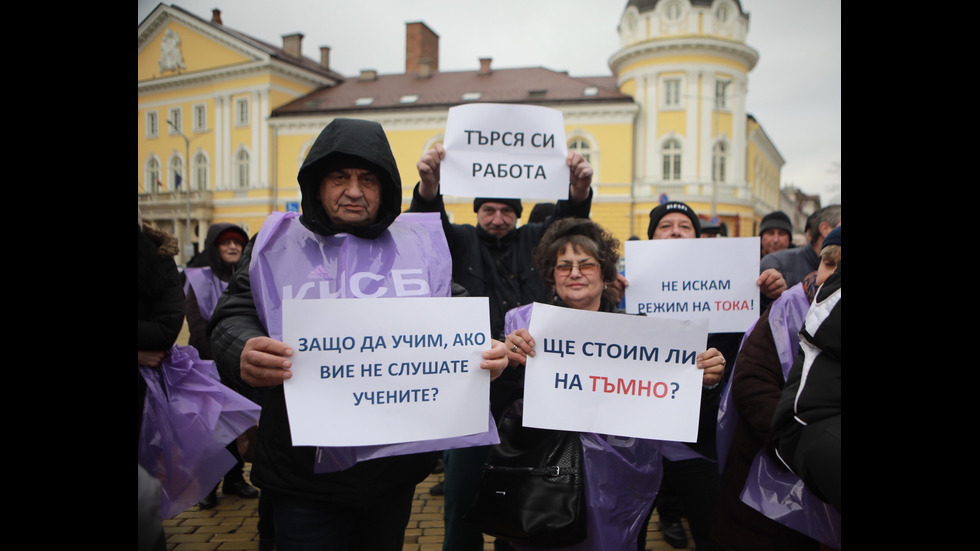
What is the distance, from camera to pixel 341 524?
2.07 m

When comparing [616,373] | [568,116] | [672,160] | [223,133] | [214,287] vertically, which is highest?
[568,116]

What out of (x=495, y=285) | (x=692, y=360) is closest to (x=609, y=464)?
(x=692, y=360)

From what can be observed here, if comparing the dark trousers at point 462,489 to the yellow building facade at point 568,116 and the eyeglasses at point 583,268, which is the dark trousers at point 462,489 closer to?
the eyeglasses at point 583,268

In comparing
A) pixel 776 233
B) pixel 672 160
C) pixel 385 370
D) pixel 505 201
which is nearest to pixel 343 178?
pixel 385 370

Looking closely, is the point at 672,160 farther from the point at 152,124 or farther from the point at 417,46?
the point at 152,124

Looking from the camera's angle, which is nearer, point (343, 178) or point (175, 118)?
point (343, 178)

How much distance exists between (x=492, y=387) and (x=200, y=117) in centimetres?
4033

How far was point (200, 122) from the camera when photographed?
1494 inches

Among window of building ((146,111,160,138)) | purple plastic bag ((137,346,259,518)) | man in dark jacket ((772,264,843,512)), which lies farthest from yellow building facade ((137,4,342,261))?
man in dark jacket ((772,264,843,512))

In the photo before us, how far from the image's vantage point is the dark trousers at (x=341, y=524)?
199 centimetres

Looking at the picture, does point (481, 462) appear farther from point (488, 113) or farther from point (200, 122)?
point (200, 122)

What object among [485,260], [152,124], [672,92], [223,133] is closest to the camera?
[485,260]

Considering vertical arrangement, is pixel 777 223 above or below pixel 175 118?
below

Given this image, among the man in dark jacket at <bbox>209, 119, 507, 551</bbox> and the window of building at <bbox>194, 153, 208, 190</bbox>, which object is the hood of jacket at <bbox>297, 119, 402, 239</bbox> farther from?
the window of building at <bbox>194, 153, 208, 190</bbox>
